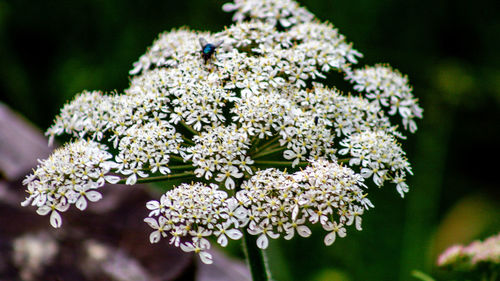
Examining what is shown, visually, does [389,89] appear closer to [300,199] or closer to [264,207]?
[300,199]

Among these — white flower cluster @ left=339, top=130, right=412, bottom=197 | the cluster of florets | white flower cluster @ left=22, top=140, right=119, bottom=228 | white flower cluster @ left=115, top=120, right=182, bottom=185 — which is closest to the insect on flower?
white flower cluster @ left=115, top=120, right=182, bottom=185

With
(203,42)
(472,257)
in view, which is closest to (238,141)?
(203,42)

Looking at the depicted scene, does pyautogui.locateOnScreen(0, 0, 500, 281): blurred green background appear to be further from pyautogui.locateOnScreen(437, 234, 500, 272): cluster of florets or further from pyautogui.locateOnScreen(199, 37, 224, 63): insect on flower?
pyautogui.locateOnScreen(199, 37, 224, 63): insect on flower

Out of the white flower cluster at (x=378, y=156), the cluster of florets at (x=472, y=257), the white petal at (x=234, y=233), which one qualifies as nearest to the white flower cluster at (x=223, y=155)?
the white petal at (x=234, y=233)

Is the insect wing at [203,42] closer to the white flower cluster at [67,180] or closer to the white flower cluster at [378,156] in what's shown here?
the white flower cluster at [67,180]

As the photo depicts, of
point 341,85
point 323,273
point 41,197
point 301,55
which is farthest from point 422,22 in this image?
point 41,197

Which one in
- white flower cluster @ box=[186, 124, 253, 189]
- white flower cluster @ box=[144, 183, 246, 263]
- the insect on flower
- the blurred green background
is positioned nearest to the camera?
white flower cluster @ box=[144, 183, 246, 263]

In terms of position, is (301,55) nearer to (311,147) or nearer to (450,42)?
Result: (311,147)

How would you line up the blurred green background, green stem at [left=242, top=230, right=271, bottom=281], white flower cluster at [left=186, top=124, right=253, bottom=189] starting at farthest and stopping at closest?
the blurred green background
green stem at [left=242, top=230, right=271, bottom=281]
white flower cluster at [left=186, top=124, right=253, bottom=189]
